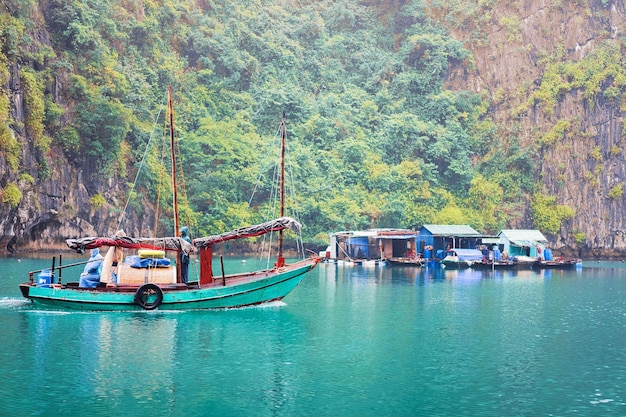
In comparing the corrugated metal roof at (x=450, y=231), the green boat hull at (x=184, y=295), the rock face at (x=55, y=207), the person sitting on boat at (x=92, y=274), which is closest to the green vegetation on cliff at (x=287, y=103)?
the rock face at (x=55, y=207)

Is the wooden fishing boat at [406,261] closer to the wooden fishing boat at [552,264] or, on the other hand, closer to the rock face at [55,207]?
the wooden fishing boat at [552,264]

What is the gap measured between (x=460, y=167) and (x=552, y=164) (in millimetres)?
12723

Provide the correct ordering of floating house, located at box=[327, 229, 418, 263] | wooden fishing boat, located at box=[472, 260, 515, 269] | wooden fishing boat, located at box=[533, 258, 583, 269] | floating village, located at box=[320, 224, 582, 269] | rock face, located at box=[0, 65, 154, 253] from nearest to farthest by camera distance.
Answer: rock face, located at box=[0, 65, 154, 253] < wooden fishing boat, located at box=[472, 260, 515, 269] < wooden fishing boat, located at box=[533, 258, 583, 269] < floating village, located at box=[320, 224, 582, 269] < floating house, located at box=[327, 229, 418, 263]

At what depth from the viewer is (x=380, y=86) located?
97.6m

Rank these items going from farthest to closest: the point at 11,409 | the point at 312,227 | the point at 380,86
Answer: the point at 380,86, the point at 312,227, the point at 11,409

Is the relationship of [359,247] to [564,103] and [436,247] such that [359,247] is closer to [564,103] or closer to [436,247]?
[436,247]

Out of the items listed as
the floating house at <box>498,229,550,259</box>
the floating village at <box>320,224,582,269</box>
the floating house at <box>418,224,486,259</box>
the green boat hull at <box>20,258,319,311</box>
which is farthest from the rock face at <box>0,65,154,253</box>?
the floating house at <box>498,229,550,259</box>

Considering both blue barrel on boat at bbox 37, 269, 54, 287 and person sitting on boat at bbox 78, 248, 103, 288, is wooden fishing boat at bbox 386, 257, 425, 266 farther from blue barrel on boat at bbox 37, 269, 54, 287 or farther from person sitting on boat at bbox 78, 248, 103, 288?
blue barrel on boat at bbox 37, 269, 54, 287

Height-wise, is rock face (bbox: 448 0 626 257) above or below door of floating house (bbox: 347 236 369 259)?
above

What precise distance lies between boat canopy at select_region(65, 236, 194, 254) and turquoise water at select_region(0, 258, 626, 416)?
105 inches

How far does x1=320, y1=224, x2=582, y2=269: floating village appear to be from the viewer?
66625 mm

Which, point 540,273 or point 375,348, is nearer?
point 375,348

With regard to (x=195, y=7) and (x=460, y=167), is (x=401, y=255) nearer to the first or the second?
(x=460, y=167)

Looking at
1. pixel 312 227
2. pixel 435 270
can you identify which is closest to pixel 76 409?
pixel 435 270
